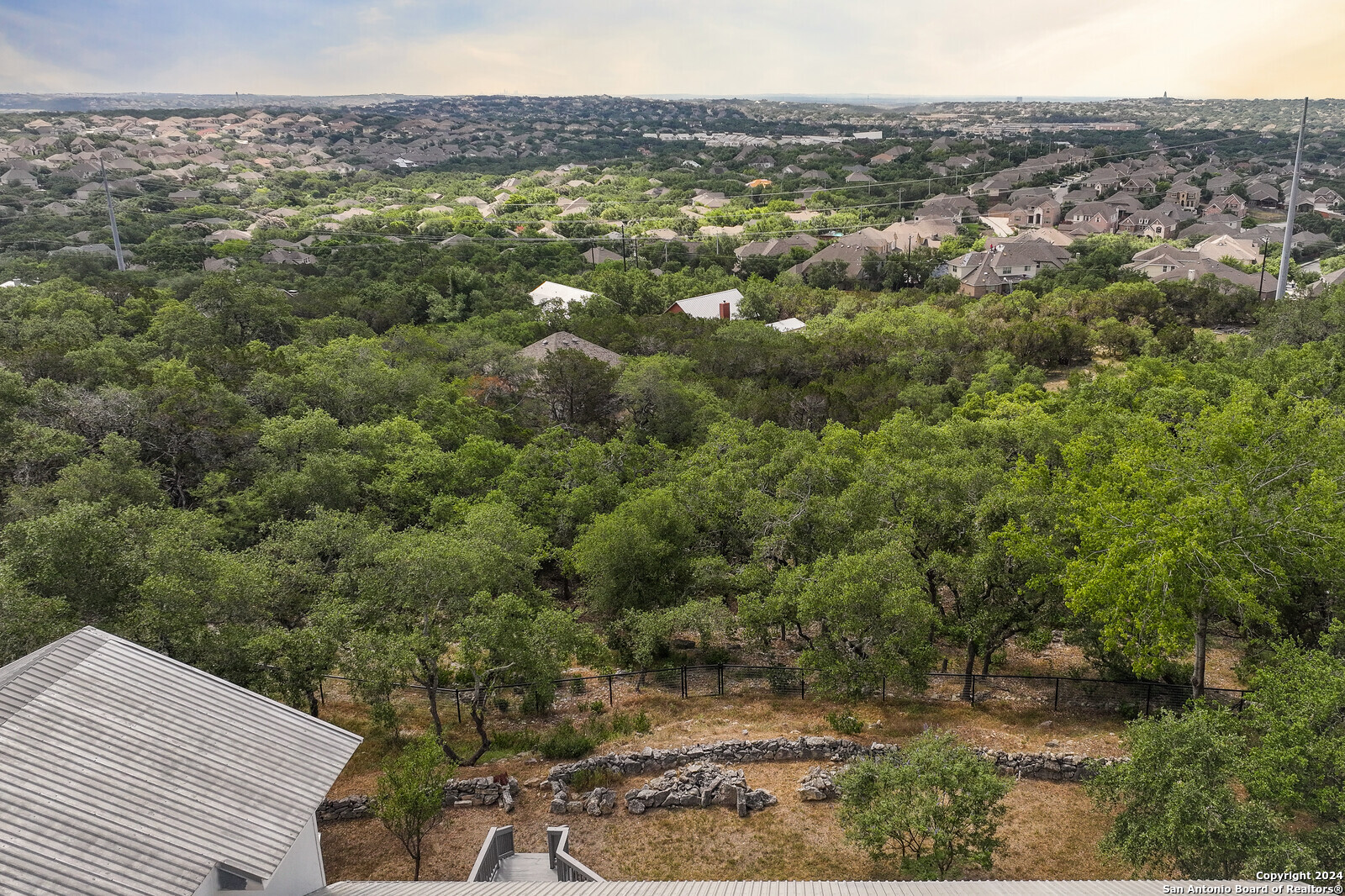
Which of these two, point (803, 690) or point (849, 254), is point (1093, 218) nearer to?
point (849, 254)

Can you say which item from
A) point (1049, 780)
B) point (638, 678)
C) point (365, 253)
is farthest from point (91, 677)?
point (365, 253)

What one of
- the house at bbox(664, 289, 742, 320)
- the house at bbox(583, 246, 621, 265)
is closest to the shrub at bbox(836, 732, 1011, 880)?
the house at bbox(664, 289, 742, 320)

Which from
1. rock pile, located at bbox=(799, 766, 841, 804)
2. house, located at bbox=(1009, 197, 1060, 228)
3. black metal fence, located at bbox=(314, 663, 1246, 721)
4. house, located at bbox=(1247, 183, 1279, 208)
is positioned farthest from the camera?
house, located at bbox=(1247, 183, 1279, 208)

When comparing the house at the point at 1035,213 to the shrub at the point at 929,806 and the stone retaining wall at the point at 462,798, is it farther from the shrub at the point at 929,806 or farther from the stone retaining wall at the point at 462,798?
the stone retaining wall at the point at 462,798

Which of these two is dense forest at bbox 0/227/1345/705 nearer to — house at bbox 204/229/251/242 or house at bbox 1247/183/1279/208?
house at bbox 204/229/251/242

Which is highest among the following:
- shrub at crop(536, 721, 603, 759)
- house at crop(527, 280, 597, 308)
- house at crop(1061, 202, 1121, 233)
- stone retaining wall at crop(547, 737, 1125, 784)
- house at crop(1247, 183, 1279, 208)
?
house at crop(1247, 183, 1279, 208)

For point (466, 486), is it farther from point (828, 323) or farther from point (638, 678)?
point (828, 323)
